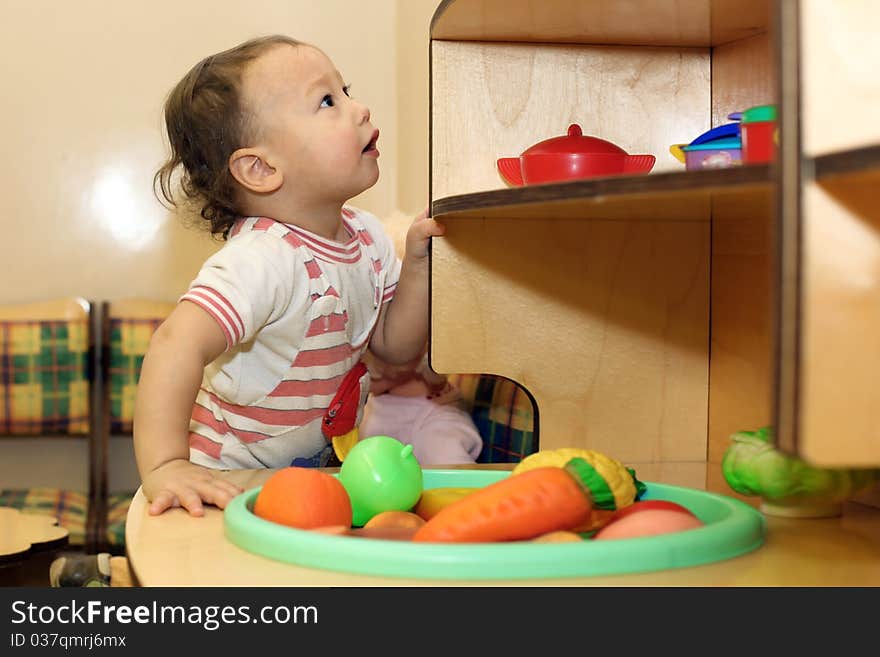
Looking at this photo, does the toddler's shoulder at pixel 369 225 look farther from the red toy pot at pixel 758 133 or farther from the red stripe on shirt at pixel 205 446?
the red toy pot at pixel 758 133

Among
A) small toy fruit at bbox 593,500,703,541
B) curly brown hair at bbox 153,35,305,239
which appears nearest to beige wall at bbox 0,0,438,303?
curly brown hair at bbox 153,35,305,239

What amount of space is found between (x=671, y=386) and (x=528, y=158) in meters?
0.37

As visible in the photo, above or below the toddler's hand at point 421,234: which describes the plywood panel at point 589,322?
below

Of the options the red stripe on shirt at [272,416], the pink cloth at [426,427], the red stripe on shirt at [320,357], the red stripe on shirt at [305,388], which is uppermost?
the red stripe on shirt at [320,357]

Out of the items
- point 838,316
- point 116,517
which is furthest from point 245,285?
point 116,517

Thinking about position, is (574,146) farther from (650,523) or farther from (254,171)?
(254,171)

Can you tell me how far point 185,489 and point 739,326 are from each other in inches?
25.9

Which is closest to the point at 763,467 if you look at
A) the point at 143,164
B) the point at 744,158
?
the point at 744,158

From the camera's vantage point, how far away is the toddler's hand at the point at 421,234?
4.01ft

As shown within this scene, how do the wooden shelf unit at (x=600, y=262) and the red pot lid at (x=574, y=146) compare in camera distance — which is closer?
the red pot lid at (x=574, y=146)

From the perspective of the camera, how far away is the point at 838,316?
1.63ft

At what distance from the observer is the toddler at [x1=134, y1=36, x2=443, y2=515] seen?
136 centimetres

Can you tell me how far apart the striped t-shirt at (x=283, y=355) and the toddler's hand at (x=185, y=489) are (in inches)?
12.5

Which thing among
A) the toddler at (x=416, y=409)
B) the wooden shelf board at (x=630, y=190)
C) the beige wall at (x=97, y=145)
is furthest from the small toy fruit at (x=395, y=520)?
the beige wall at (x=97, y=145)
